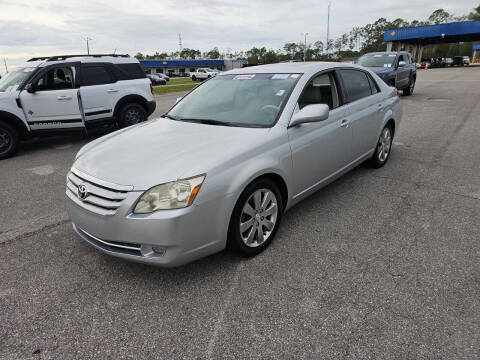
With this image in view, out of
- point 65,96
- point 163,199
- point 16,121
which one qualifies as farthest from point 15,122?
point 163,199

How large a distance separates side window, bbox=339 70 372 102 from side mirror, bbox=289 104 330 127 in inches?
45.9

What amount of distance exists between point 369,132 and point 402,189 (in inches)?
34.8

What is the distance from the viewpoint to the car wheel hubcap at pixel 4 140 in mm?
6684

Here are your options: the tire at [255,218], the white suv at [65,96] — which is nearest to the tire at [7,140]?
the white suv at [65,96]

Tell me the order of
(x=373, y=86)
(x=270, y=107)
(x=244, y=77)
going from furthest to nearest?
(x=373, y=86) → (x=244, y=77) → (x=270, y=107)

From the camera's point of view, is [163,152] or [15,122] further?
[15,122]

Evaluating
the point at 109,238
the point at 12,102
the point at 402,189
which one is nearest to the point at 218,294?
the point at 109,238

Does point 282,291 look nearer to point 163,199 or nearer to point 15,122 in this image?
point 163,199

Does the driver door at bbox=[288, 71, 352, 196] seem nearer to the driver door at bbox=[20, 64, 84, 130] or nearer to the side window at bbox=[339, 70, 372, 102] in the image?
the side window at bbox=[339, 70, 372, 102]

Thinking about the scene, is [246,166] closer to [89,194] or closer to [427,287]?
[89,194]

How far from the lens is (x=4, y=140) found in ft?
22.1

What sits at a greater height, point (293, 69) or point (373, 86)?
point (293, 69)

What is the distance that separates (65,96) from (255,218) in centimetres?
614

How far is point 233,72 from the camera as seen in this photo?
13.9 ft
